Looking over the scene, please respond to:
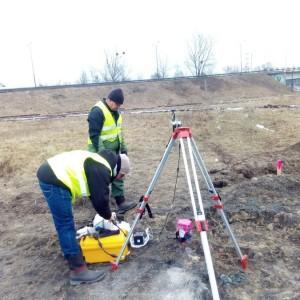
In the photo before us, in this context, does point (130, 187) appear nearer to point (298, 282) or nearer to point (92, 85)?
point (298, 282)

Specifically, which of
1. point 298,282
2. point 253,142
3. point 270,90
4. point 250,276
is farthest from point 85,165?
point 270,90

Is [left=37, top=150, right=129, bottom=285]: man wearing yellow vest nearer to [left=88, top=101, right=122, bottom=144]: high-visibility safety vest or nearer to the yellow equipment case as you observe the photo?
the yellow equipment case

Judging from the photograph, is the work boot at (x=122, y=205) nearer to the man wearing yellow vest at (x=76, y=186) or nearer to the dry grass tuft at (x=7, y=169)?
the man wearing yellow vest at (x=76, y=186)

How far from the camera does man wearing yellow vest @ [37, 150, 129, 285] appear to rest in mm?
3758

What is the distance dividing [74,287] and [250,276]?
6.30 ft

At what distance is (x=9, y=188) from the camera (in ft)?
26.7

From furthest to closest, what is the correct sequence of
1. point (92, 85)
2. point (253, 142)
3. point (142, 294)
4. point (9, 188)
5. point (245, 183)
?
1. point (92, 85)
2. point (253, 142)
3. point (9, 188)
4. point (245, 183)
5. point (142, 294)

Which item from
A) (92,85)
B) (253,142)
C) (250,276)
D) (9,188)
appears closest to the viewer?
(250,276)

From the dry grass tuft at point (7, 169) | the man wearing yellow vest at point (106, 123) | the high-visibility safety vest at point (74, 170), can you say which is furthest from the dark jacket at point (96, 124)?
the dry grass tuft at point (7, 169)

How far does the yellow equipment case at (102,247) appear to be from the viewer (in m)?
4.29

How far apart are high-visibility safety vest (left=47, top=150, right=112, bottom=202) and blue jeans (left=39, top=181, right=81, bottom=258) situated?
13 centimetres

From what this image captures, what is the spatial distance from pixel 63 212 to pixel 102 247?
27.7 inches

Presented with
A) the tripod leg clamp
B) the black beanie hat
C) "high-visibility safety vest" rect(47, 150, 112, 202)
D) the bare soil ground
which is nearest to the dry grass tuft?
the bare soil ground

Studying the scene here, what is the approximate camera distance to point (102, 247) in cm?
429
